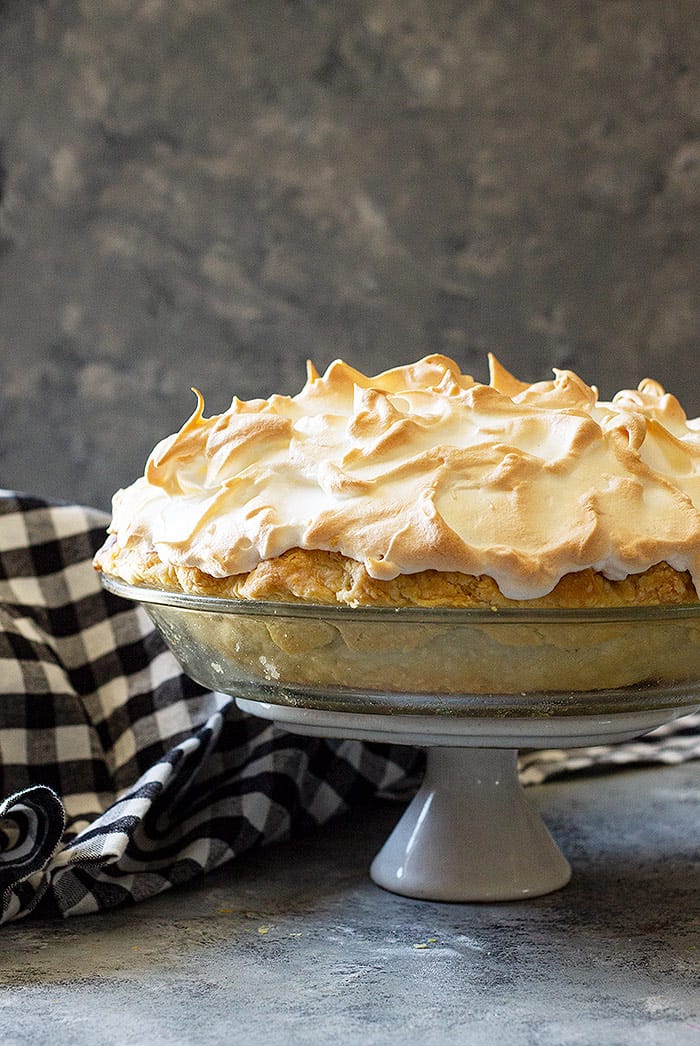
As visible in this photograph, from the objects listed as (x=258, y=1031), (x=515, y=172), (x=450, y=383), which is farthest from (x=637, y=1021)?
(x=515, y=172)

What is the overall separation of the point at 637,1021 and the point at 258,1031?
0.28 meters

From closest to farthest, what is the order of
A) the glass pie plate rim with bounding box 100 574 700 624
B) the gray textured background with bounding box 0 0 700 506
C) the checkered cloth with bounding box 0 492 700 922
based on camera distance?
the glass pie plate rim with bounding box 100 574 700 624 → the checkered cloth with bounding box 0 492 700 922 → the gray textured background with bounding box 0 0 700 506

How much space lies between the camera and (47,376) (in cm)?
265

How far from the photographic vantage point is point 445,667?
1025 millimetres

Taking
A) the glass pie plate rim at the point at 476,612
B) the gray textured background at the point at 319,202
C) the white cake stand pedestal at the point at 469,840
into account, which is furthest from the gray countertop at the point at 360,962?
the gray textured background at the point at 319,202

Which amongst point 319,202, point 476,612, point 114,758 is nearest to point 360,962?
point 476,612

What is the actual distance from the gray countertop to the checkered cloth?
1.6 inches

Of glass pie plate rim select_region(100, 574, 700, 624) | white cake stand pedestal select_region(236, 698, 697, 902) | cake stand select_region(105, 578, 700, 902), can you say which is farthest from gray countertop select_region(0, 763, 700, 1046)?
glass pie plate rim select_region(100, 574, 700, 624)

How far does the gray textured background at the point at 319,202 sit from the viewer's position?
8.25 feet

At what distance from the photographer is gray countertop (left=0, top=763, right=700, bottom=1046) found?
38.4 inches

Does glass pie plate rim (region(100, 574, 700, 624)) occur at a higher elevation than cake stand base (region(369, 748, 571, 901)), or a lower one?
higher

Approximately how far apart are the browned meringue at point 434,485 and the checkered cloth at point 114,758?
0.90 ft

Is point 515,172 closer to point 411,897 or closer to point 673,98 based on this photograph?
→ point 673,98

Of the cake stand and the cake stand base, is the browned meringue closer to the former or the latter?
the cake stand
